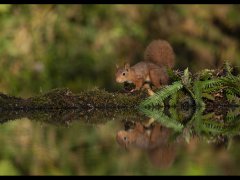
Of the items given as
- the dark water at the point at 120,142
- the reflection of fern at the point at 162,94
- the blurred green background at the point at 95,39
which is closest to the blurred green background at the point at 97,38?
the blurred green background at the point at 95,39

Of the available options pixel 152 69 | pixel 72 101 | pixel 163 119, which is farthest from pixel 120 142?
pixel 152 69

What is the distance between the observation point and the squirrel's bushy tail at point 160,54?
806 centimetres

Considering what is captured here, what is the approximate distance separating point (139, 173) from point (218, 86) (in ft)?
13.1

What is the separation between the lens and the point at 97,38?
45.1 ft

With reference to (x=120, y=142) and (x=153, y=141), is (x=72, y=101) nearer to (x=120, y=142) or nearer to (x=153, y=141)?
(x=120, y=142)

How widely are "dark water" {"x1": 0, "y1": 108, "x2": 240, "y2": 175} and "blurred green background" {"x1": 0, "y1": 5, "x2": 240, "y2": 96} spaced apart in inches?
209

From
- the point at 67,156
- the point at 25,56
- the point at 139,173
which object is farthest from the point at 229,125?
the point at 25,56

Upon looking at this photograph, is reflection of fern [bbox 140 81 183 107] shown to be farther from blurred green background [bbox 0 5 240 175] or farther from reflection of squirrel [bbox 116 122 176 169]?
blurred green background [bbox 0 5 240 175]

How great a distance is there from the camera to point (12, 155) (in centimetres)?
457

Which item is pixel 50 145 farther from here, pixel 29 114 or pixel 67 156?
pixel 29 114

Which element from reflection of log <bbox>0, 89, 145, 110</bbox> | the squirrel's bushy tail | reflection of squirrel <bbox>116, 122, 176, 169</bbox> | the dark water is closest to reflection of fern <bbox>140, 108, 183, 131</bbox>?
the dark water

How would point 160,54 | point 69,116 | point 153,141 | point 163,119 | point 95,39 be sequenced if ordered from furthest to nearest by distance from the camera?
point 95,39 → point 160,54 → point 69,116 → point 163,119 → point 153,141

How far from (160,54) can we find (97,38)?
5766 mm

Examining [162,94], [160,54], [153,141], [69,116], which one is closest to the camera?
[153,141]
